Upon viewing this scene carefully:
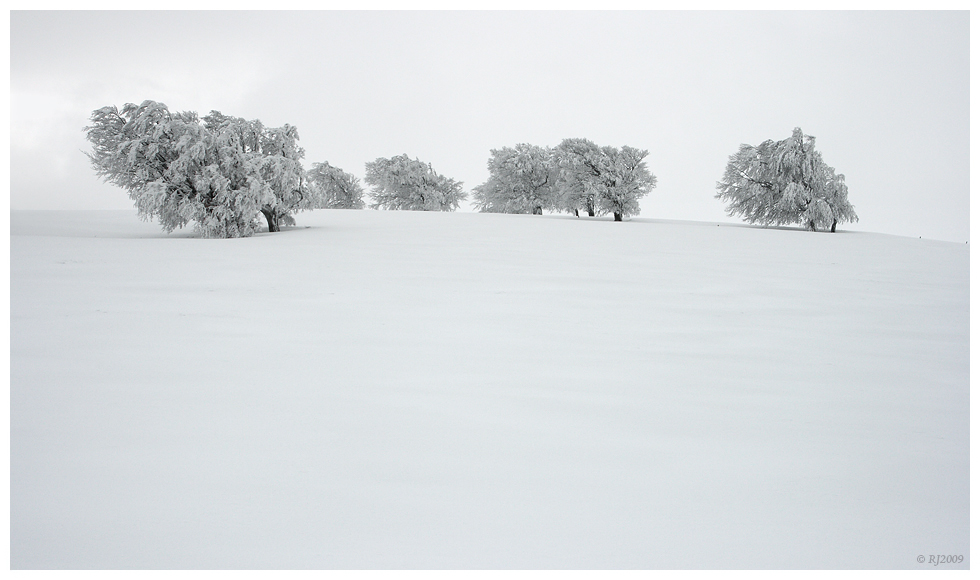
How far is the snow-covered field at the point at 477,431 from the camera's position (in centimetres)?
218

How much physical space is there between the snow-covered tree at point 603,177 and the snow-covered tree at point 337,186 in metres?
18.8

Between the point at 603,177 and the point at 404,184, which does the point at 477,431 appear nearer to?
the point at 603,177

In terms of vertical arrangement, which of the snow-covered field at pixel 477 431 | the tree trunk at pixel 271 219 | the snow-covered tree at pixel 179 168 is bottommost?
the snow-covered field at pixel 477 431

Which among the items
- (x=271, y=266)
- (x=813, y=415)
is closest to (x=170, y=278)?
(x=271, y=266)

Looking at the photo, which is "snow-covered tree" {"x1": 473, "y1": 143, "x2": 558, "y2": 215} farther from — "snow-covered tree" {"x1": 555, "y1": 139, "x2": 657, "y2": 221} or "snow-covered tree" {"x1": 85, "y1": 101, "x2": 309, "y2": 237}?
"snow-covered tree" {"x1": 85, "y1": 101, "x2": 309, "y2": 237}

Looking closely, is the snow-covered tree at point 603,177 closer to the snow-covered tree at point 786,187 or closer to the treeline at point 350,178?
the treeline at point 350,178

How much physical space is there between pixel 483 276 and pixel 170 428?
18.2 feet

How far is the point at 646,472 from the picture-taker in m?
2.56

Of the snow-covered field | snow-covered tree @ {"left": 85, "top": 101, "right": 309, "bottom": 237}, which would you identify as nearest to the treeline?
snow-covered tree @ {"left": 85, "top": 101, "right": 309, "bottom": 237}

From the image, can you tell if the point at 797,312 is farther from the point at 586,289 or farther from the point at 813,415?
the point at 813,415

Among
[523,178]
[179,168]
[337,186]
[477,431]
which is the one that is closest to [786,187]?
[523,178]

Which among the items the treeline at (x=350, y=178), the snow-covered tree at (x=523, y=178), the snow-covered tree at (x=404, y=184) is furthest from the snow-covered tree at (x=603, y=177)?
the snow-covered tree at (x=404, y=184)

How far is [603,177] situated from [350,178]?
22.0 m

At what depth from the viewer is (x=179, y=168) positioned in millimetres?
13656
